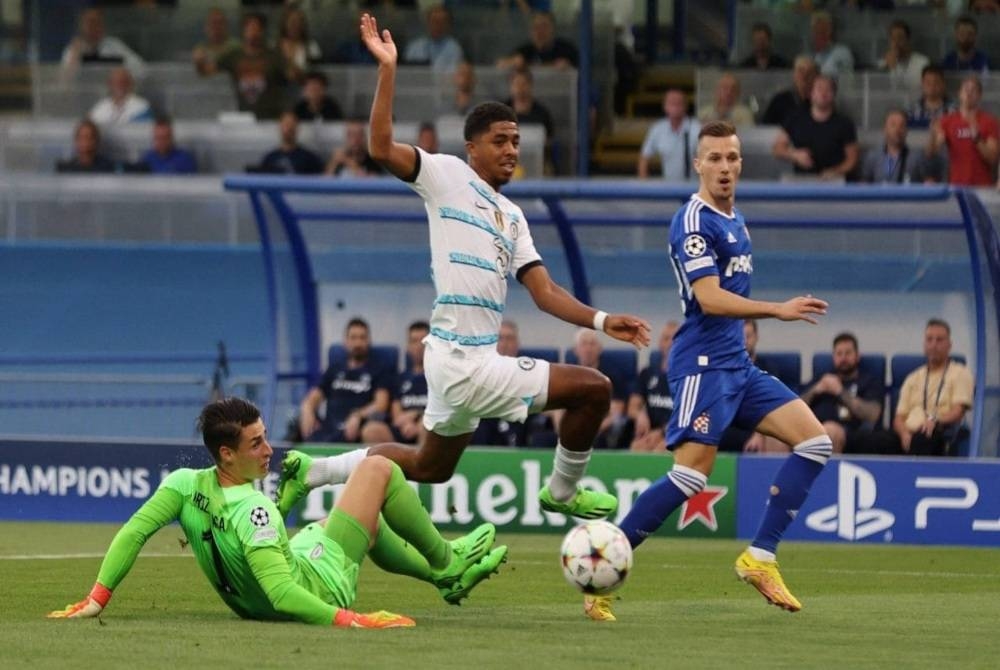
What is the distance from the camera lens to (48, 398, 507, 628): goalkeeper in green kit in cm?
721

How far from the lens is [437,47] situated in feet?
64.0

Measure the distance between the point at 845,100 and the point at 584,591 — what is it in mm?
10763

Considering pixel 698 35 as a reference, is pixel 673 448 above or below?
below

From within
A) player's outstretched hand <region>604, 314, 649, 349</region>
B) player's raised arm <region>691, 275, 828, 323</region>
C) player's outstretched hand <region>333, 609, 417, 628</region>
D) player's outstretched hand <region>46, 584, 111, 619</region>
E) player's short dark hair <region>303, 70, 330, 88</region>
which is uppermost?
player's short dark hair <region>303, 70, 330, 88</region>

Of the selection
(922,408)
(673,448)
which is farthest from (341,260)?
(673,448)

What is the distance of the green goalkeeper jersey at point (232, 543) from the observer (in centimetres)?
718

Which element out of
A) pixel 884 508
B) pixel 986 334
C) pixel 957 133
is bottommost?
pixel 884 508

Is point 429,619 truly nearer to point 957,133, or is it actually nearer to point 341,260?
point 341,260

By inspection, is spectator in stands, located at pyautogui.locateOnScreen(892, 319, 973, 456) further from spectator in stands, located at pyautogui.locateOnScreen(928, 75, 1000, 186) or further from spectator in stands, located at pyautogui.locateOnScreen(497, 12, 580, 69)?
spectator in stands, located at pyautogui.locateOnScreen(497, 12, 580, 69)

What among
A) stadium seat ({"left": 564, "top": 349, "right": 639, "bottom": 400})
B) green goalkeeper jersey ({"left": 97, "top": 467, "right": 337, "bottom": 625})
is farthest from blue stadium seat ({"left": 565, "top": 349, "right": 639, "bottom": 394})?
green goalkeeper jersey ({"left": 97, "top": 467, "right": 337, "bottom": 625})

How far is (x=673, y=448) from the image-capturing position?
343 inches

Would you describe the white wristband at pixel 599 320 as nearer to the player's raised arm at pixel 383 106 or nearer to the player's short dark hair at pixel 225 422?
the player's raised arm at pixel 383 106

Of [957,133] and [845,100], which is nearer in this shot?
[957,133]

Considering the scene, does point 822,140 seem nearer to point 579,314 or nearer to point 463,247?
point 579,314
